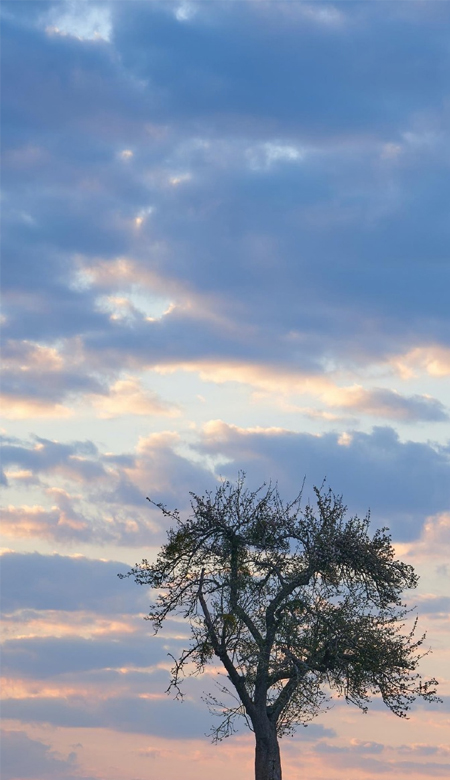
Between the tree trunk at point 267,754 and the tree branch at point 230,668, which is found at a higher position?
the tree branch at point 230,668

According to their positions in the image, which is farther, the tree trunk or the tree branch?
the tree branch

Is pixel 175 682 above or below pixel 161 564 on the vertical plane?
below

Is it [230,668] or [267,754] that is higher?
[230,668]

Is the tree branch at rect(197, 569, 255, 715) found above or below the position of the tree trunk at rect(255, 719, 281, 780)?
above

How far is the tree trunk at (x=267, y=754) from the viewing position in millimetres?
55906

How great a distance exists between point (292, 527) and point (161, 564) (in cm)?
689

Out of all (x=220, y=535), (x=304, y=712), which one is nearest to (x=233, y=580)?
(x=220, y=535)

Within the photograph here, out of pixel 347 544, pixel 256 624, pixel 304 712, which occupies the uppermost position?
pixel 347 544

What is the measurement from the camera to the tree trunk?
5591 centimetres

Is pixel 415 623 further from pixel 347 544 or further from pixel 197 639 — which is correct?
pixel 197 639

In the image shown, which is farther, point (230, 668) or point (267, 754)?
point (230, 668)

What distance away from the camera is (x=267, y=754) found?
56.3m

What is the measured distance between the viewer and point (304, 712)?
193ft

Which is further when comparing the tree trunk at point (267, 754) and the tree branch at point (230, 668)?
the tree branch at point (230, 668)
